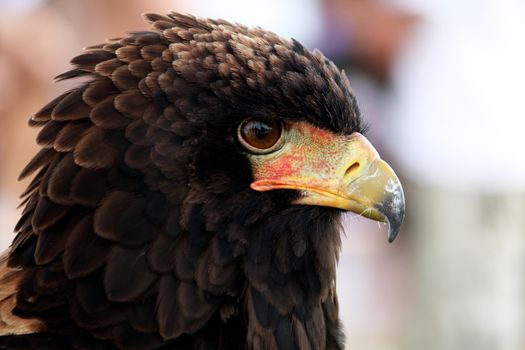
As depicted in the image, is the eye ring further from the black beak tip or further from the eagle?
the black beak tip

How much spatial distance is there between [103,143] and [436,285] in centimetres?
407

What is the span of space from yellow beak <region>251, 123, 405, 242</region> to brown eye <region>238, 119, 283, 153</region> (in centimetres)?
4

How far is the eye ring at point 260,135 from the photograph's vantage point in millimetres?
2914

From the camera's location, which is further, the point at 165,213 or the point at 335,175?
the point at 335,175

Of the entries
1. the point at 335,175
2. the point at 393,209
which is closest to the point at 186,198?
the point at 335,175

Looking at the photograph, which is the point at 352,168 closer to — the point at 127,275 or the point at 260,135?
the point at 260,135

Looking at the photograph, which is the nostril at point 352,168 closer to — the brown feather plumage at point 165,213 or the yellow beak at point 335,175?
the yellow beak at point 335,175

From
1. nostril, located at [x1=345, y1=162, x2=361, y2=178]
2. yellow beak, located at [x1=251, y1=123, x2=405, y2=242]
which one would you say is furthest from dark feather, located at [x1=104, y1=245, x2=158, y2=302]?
nostril, located at [x1=345, y1=162, x2=361, y2=178]

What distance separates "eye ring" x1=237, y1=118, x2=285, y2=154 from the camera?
9.56 ft

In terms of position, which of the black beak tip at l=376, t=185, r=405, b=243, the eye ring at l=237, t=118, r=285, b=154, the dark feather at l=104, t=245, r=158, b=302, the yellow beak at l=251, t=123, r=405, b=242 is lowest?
the dark feather at l=104, t=245, r=158, b=302

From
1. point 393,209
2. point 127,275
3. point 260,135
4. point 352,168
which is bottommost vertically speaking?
point 127,275

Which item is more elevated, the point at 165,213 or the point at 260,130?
the point at 260,130

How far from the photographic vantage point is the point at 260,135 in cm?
294

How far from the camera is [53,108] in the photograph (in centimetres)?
299
